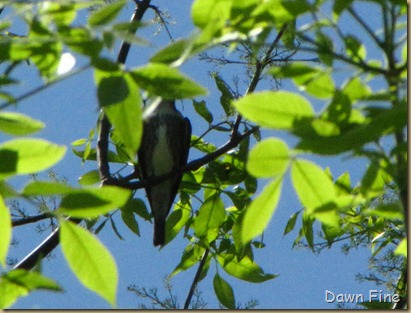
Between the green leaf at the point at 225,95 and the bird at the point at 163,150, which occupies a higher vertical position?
the green leaf at the point at 225,95

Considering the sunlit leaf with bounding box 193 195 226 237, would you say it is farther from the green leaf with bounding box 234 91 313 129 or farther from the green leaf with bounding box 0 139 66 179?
the green leaf with bounding box 234 91 313 129

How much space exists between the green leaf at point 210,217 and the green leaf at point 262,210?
1389 millimetres

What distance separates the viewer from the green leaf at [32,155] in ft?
3.38

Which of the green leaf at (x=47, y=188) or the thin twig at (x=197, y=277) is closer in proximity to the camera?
the green leaf at (x=47, y=188)

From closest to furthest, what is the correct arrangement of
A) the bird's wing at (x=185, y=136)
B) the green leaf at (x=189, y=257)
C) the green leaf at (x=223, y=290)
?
the green leaf at (x=223, y=290), the green leaf at (x=189, y=257), the bird's wing at (x=185, y=136)

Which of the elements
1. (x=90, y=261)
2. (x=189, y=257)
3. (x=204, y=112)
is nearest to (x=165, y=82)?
(x=90, y=261)

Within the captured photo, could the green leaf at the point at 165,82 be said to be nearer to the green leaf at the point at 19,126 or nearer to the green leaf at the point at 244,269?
the green leaf at the point at 19,126

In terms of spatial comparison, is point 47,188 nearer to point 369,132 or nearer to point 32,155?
point 32,155

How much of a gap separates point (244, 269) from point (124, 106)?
1.45 m

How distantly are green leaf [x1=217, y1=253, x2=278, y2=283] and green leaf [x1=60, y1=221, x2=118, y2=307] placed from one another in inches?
49.4

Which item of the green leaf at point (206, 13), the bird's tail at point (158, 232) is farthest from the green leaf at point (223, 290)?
the green leaf at point (206, 13)

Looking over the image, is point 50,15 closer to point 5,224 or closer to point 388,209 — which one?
point 5,224

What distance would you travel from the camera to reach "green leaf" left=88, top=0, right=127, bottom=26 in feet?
3.18

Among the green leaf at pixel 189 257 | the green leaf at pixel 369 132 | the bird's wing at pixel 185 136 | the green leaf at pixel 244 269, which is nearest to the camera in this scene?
the green leaf at pixel 369 132
